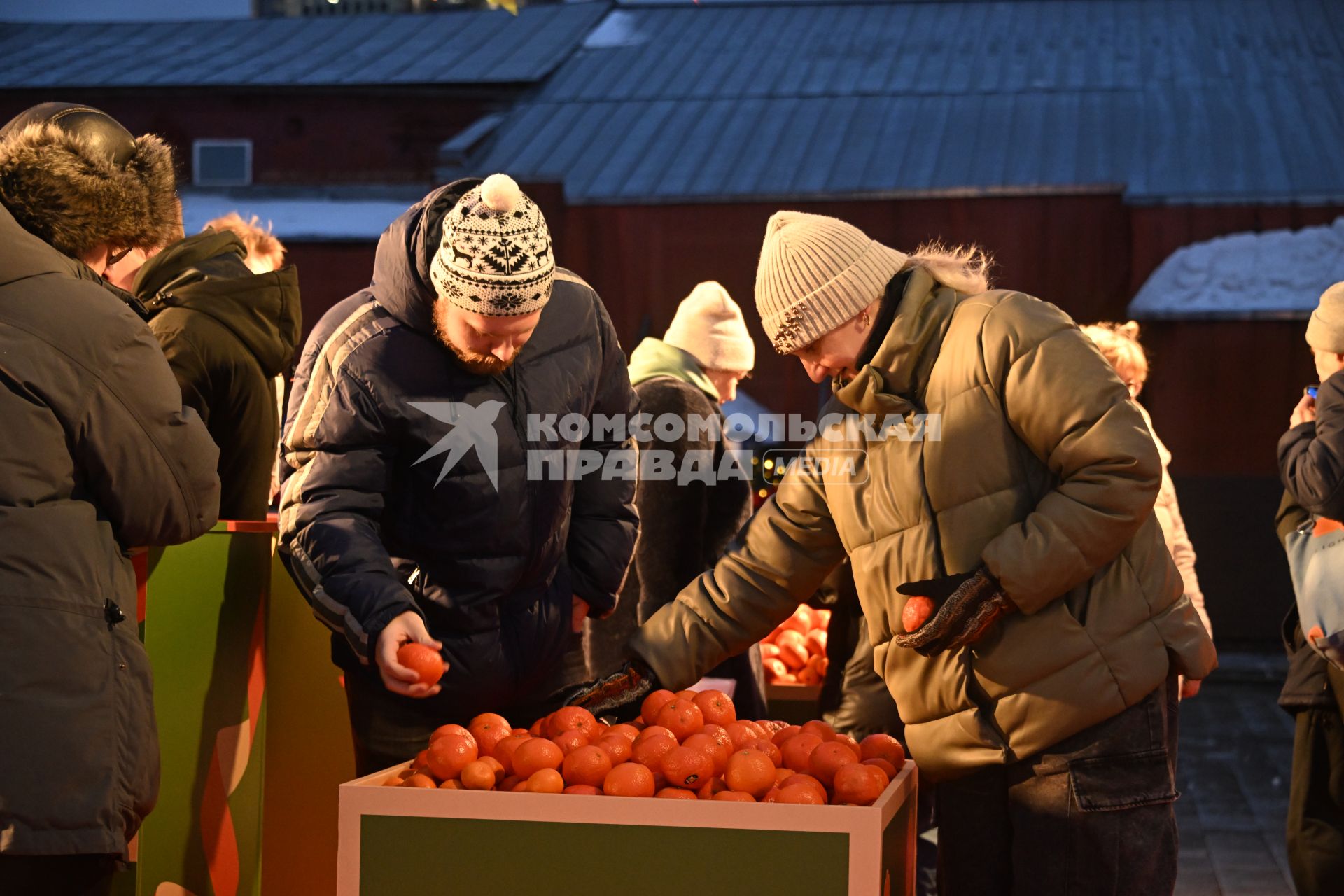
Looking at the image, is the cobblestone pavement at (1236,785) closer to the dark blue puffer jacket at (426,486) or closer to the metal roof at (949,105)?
the dark blue puffer jacket at (426,486)

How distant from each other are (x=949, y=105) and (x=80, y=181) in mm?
10861

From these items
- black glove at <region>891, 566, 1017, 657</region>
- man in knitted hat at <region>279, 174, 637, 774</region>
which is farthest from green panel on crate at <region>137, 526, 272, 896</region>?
black glove at <region>891, 566, 1017, 657</region>

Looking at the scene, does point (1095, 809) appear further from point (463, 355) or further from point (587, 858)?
point (463, 355)

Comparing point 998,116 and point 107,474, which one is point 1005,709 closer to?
point 107,474

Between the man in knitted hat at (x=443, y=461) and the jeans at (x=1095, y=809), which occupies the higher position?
the man in knitted hat at (x=443, y=461)

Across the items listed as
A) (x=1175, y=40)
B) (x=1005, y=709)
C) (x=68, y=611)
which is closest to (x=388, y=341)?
→ (x=68, y=611)

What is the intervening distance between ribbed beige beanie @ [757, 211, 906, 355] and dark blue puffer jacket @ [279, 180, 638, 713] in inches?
21.3

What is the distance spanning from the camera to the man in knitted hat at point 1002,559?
2412 millimetres

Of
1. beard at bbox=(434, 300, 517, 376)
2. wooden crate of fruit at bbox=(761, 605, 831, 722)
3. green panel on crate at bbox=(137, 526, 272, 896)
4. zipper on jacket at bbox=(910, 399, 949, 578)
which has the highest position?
beard at bbox=(434, 300, 517, 376)

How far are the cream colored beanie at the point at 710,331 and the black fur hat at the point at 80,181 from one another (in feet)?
7.63

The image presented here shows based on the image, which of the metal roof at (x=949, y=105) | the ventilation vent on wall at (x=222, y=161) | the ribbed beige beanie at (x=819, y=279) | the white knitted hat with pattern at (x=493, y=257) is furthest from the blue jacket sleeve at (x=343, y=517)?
the ventilation vent on wall at (x=222, y=161)

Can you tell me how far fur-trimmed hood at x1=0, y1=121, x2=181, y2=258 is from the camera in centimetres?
241

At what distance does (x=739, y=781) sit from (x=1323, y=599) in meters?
1.91

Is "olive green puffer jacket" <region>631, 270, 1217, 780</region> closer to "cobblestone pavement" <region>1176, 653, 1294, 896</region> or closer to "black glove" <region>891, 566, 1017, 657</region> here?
"black glove" <region>891, 566, 1017, 657</region>
